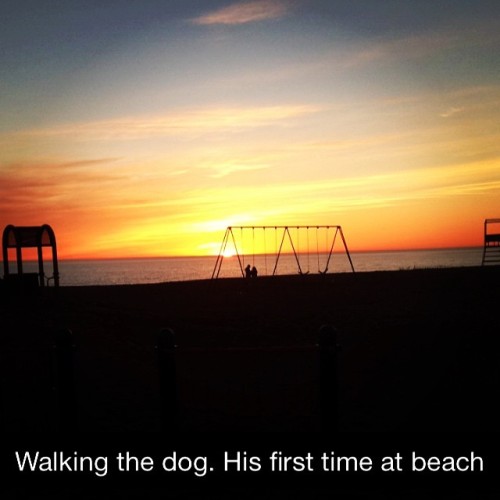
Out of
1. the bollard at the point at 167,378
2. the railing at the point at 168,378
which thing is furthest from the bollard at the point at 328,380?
the bollard at the point at 167,378

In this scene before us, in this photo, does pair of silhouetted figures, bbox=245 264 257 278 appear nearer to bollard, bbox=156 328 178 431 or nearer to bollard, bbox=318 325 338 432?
bollard, bbox=156 328 178 431

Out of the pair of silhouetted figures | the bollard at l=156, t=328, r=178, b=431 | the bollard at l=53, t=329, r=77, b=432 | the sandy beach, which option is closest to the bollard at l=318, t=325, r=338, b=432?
the sandy beach

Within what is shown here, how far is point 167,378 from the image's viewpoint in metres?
7.93

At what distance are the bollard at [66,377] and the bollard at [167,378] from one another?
111 centimetres

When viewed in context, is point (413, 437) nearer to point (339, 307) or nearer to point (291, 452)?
point (291, 452)

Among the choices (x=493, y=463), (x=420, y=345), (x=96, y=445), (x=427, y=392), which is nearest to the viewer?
(x=493, y=463)

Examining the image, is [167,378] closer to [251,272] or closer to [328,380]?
[328,380]

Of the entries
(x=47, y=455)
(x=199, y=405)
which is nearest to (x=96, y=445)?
(x=47, y=455)

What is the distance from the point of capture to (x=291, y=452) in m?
7.31

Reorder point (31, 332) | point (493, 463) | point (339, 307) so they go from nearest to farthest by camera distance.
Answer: point (493, 463), point (31, 332), point (339, 307)

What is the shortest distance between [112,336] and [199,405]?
604 cm

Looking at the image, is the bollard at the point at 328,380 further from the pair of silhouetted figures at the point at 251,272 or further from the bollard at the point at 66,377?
the pair of silhouetted figures at the point at 251,272

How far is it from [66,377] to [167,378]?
1260 millimetres

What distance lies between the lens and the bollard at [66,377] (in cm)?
790
